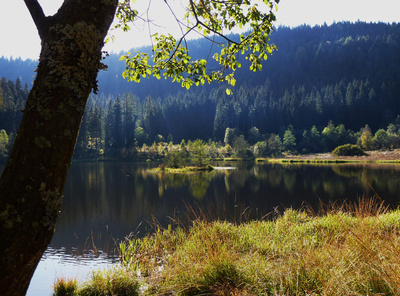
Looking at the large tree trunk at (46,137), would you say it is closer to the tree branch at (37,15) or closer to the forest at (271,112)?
the tree branch at (37,15)

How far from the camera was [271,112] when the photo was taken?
104625 mm

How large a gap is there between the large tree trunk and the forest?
3930cm

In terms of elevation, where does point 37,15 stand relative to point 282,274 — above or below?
above


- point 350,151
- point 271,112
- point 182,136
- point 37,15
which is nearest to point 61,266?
point 37,15

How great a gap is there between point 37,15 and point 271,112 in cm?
10680

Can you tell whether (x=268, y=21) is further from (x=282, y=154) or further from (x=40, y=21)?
(x=282, y=154)

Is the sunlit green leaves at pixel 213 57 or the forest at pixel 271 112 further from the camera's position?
the forest at pixel 271 112

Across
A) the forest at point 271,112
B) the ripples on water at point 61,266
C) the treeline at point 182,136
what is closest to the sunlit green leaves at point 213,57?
the ripples on water at point 61,266

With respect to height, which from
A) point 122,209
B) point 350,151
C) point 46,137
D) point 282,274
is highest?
point 46,137

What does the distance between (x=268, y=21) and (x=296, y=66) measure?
171 meters

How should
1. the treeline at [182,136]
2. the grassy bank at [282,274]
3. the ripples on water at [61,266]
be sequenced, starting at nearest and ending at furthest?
the grassy bank at [282,274]
the ripples on water at [61,266]
the treeline at [182,136]

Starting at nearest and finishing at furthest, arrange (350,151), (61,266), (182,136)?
1. (61,266)
2. (350,151)
3. (182,136)

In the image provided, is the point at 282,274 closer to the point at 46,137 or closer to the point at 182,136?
the point at 46,137

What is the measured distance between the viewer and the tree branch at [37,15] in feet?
5.02
